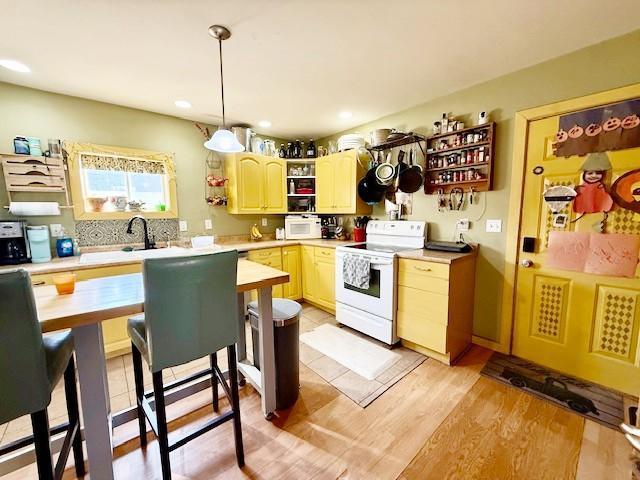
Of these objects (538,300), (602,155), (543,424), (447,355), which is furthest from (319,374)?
(602,155)

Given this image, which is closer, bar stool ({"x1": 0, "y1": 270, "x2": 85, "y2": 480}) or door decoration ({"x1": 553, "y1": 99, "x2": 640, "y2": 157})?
bar stool ({"x1": 0, "y1": 270, "x2": 85, "y2": 480})

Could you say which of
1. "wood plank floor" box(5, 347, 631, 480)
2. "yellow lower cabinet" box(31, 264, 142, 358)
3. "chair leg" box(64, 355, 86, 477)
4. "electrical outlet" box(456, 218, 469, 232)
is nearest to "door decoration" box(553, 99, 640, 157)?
"electrical outlet" box(456, 218, 469, 232)

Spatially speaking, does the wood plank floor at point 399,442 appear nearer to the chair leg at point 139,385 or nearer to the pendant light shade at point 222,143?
the chair leg at point 139,385

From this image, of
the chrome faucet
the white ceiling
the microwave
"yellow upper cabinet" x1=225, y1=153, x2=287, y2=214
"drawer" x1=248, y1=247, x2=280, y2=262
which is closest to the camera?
the white ceiling

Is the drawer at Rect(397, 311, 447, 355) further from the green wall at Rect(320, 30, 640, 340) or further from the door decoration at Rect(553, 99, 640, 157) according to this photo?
the door decoration at Rect(553, 99, 640, 157)

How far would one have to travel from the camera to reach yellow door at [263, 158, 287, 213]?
11.9ft

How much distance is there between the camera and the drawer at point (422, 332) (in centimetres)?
228

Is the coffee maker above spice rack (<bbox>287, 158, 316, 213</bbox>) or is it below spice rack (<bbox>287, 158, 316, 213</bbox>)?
below

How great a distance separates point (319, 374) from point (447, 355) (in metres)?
1.13

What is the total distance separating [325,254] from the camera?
335 cm

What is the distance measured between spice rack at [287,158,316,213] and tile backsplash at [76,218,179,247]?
157 cm

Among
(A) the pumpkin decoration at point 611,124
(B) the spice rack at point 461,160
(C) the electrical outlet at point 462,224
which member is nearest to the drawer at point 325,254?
(B) the spice rack at point 461,160

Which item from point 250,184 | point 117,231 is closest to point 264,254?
point 250,184

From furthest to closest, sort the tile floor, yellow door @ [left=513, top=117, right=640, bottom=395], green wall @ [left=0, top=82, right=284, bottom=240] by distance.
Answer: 1. green wall @ [left=0, top=82, right=284, bottom=240]
2. yellow door @ [left=513, top=117, right=640, bottom=395]
3. the tile floor
